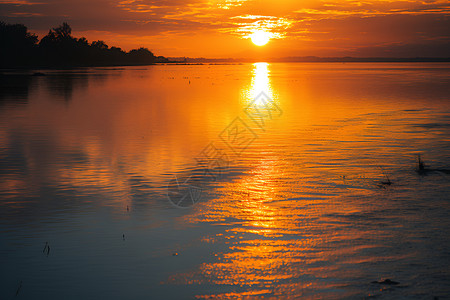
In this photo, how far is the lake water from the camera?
25.2 ft

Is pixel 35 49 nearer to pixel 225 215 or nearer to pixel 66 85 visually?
pixel 66 85

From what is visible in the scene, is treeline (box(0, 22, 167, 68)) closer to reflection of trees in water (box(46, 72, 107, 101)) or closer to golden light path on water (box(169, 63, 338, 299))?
reflection of trees in water (box(46, 72, 107, 101))

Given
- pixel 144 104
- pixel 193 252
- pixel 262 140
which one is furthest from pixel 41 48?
pixel 193 252

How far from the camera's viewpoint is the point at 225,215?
11.0 m

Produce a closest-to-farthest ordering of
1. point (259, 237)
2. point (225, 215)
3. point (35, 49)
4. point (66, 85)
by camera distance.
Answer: point (259, 237) → point (225, 215) → point (66, 85) → point (35, 49)

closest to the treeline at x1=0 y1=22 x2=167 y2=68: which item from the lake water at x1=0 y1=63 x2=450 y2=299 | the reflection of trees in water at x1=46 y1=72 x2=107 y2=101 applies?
the reflection of trees in water at x1=46 y1=72 x2=107 y2=101

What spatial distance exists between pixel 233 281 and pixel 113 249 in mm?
2798

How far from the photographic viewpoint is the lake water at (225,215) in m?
7.69

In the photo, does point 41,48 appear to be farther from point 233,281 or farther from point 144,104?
point 233,281

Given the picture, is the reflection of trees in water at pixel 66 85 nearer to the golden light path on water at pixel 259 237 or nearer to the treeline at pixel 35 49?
the golden light path on water at pixel 259 237

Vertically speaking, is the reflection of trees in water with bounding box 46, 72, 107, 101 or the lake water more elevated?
the reflection of trees in water with bounding box 46, 72, 107, 101

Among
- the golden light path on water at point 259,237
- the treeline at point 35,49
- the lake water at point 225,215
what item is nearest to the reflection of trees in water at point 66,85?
the lake water at point 225,215

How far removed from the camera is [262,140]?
21.8 m

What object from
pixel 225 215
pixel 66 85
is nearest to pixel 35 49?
pixel 66 85
